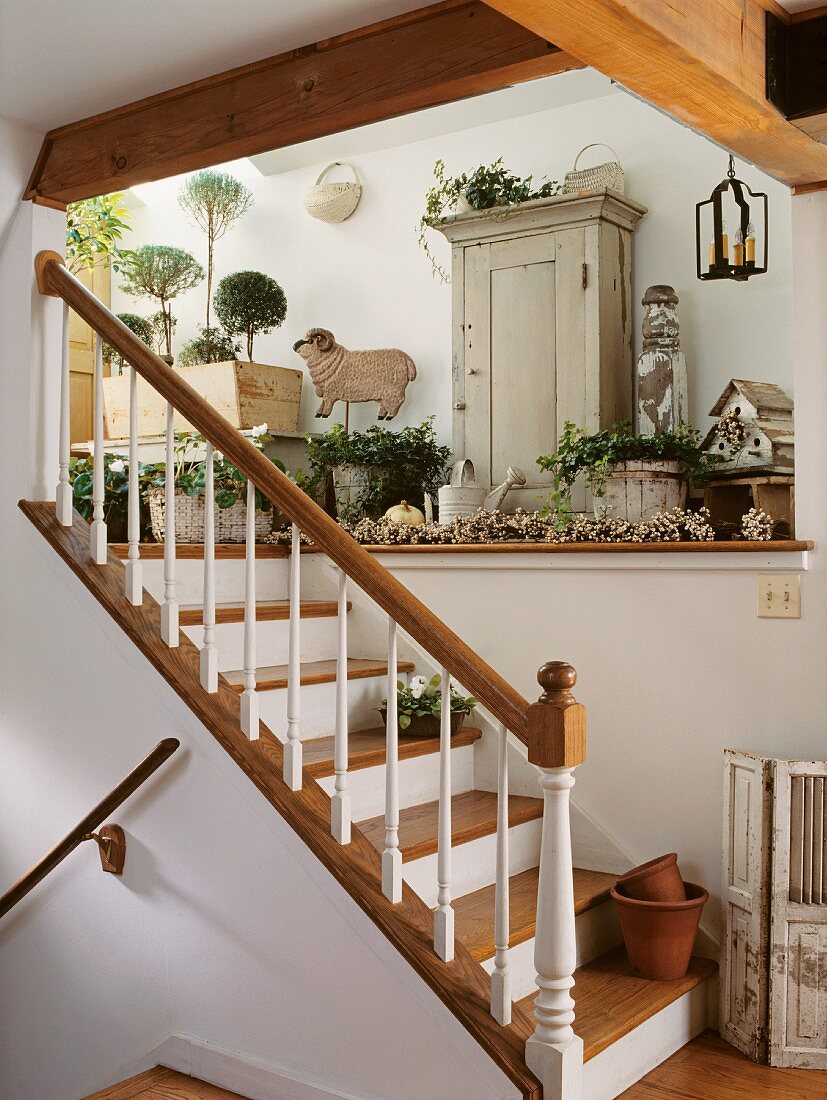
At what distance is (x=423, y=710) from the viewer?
3.55 metres

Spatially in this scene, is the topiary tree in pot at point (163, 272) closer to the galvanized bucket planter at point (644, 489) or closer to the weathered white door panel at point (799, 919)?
the galvanized bucket planter at point (644, 489)

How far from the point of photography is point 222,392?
5.11m

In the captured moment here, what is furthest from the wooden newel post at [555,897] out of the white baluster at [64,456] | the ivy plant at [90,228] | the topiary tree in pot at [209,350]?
the topiary tree in pot at [209,350]

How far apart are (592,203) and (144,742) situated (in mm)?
2625

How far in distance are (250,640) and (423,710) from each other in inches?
42.5

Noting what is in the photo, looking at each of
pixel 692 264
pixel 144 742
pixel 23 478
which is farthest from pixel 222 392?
pixel 144 742

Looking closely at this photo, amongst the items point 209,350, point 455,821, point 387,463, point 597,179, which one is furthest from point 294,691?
point 209,350

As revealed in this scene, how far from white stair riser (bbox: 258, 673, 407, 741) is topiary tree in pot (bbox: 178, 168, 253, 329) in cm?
278

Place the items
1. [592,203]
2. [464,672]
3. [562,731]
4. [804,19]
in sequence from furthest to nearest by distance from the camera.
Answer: [592,203] → [804,19] → [464,672] → [562,731]

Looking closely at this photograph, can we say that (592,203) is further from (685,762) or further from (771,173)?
(685,762)

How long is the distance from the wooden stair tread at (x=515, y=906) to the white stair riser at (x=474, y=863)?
28 millimetres

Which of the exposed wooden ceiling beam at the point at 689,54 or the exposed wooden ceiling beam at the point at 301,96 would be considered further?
the exposed wooden ceiling beam at the point at 301,96

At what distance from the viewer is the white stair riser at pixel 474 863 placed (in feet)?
9.46

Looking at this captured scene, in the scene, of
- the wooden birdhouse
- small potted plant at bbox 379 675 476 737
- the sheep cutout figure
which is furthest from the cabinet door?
small potted plant at bbox 379 675 476 737
